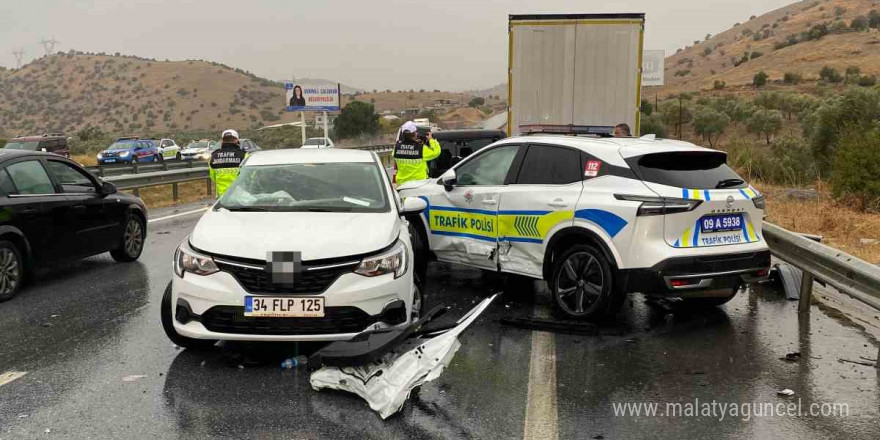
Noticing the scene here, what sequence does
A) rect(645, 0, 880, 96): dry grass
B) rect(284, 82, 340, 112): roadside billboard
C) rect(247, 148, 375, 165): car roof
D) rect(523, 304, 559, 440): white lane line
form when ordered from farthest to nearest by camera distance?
rect(645, 0, 880, 96): dry grass < rect(284, 82, 340, 112): roadside billboard < rect(247, 148, 375, 165): car roof < rect(523, 304, 559, 440): white lane line

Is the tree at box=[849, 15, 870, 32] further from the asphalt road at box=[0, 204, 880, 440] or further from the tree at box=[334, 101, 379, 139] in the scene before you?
the asphalt road at box=[0, 204, 880, 440]

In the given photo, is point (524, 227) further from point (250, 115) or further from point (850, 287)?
point (250, 115)

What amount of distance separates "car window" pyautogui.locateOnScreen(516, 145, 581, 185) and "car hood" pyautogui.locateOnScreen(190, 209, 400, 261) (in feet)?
5.68

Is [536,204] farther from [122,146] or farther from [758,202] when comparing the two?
[122,146]

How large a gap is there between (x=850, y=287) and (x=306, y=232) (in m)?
4.20

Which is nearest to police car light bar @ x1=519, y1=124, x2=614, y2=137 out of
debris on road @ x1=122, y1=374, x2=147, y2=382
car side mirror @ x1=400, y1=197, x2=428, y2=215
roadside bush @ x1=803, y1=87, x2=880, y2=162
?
car side mirror @ x1=400, y1=197, x2=428, y2=215

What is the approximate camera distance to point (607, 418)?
14.0 ft

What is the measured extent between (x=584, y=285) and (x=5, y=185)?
233 inches

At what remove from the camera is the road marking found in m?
4.87

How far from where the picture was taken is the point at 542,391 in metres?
4.74

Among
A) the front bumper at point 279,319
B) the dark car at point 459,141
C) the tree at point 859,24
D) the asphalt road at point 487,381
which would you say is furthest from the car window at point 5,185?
the tree at point 859,24

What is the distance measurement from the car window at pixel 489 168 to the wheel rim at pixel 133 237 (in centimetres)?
462

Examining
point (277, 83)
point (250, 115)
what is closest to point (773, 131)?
point (250, 115)

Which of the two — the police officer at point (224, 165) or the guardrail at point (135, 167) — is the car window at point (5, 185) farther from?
the guardrail at point (135, 167)
